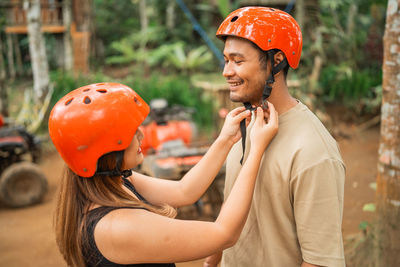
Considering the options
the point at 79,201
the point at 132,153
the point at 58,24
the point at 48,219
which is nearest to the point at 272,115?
the point at 132,153

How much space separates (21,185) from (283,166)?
5.54m

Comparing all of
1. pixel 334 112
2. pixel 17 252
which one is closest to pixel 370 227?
pixel 17 252

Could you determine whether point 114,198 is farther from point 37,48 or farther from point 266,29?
point 37,48

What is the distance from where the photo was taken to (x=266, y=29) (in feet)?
6.18

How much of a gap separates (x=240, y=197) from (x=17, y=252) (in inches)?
166

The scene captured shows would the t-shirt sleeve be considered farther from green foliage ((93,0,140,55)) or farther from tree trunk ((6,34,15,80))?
green foliage ((93,0,140,55))

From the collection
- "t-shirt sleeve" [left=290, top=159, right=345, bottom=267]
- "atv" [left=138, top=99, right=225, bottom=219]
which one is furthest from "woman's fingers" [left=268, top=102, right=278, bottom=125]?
"atv" [left=138, top=99, right=225, bottom=219]

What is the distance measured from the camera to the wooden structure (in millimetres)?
16359

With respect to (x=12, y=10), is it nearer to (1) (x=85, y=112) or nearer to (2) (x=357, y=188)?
(2) (x=357, y=188)

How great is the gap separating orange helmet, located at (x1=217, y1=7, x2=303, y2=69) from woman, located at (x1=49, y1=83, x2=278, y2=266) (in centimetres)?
33

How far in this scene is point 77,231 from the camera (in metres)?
1.70

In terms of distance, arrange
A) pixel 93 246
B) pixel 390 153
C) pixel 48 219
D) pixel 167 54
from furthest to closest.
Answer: pixel 167 54 → pixel 48 219 → pixel 390 153 → pixel 93 246

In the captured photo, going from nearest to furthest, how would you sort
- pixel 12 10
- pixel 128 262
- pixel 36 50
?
pixel 128 262
pixel 36 50
pixel 12 10

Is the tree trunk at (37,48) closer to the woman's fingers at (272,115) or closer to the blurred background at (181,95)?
the blurred background at (181,95)
